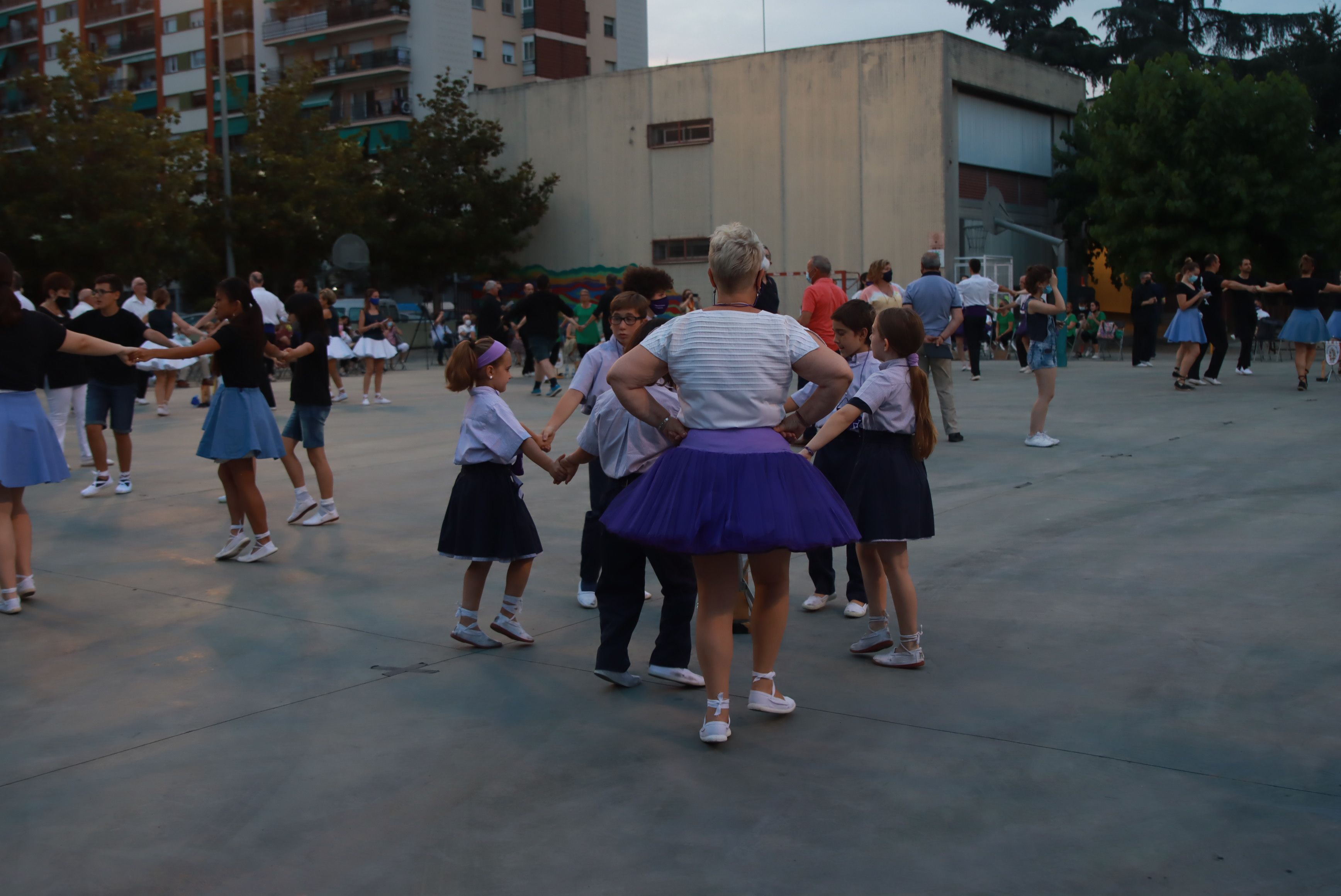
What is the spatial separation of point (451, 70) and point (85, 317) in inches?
2005

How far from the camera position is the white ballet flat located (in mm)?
4395

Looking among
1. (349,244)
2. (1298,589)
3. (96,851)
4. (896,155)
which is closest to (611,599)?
(96,851)

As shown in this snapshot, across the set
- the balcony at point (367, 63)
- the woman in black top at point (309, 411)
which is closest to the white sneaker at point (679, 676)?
the woman in black top at point (309, 411)

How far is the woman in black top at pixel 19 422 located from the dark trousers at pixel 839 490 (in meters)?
3.88

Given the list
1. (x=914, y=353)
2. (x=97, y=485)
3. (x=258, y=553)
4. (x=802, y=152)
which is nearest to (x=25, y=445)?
(x=258, y=553)

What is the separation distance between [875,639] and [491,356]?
7.04 feet

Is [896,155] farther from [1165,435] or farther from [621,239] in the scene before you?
[1165,435]

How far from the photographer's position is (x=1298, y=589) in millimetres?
6137

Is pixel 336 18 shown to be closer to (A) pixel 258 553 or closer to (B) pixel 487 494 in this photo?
(A) pixel 258 553

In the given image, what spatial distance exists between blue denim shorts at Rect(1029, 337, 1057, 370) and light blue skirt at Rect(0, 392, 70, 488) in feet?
27.5

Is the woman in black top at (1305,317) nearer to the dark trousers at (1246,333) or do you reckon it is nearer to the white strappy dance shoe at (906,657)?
the dark trousers at (1246,333)

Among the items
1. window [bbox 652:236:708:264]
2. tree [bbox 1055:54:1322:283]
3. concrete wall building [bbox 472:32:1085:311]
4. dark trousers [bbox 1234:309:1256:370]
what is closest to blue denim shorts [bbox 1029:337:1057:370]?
dark trousers [bbox 1234:309:1256:370]

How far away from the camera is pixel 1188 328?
16.0 m

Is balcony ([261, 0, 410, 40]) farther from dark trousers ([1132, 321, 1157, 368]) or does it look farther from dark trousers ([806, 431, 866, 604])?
dark trousers ([806, 431, 866, 604])
